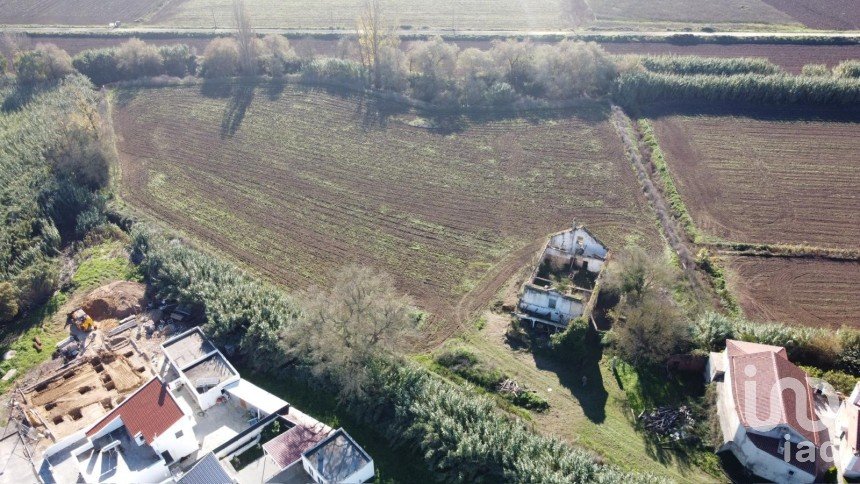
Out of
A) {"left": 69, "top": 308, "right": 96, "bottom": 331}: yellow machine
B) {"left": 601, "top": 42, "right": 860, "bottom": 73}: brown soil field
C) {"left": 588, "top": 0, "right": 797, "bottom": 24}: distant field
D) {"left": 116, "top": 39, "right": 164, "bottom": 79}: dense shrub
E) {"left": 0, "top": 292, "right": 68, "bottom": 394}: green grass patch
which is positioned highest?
{"left": 588, "top": 0, "right": 797, "bottom": 24}: distant field

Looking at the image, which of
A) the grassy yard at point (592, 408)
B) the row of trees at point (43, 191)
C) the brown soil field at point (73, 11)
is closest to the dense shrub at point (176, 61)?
the row of trees at point (43, 191)

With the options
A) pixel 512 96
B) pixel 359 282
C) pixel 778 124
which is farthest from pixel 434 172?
pixel 778 124

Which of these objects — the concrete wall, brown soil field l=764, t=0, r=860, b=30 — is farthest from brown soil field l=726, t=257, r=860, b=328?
brown soil field l=764, t=0, r=860, b=30

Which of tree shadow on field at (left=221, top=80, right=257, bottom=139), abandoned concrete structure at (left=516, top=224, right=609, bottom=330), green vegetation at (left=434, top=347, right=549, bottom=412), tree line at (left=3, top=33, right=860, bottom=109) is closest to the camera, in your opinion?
green vegetation at (left=434, top=347, right=549, bottom=412)

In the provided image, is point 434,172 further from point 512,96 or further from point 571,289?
point 571,289

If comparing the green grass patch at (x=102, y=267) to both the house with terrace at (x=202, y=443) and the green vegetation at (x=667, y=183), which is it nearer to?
the house with terrace at (x=202, y=443)

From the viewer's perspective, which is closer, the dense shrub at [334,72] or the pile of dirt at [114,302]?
the pile of dirt at [114,302]

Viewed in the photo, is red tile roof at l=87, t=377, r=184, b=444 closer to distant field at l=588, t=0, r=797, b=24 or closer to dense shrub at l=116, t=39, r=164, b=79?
dense shrub at l=116, t=39, r=164, b=79
